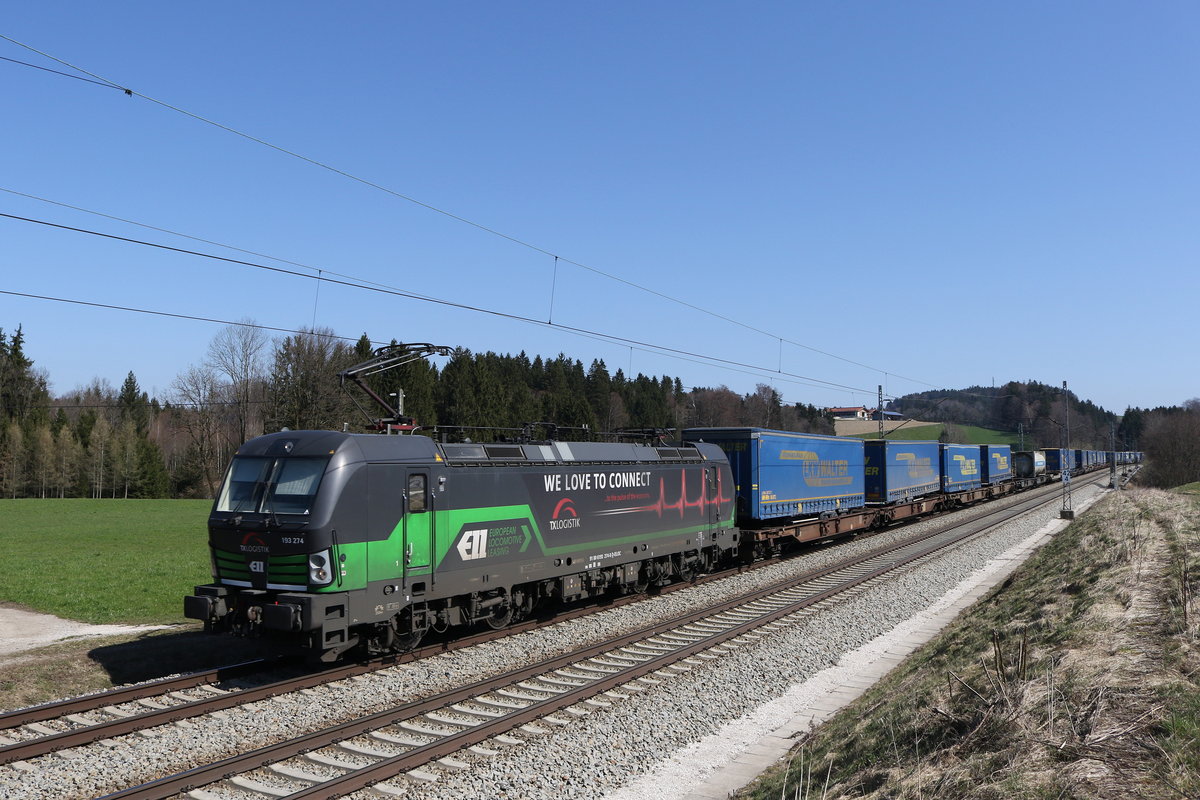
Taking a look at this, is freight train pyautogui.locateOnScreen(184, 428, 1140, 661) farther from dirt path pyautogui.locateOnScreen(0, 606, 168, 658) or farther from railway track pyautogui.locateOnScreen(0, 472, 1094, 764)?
dirt path pyautogui.locateOnScreen(0, 606, 168, 658)

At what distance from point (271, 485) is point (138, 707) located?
321 centimetres

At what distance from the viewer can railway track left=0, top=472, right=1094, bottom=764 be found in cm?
882

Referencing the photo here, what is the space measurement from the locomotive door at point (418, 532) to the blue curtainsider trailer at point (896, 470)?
77.1ft

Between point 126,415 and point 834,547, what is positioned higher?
point 126,415

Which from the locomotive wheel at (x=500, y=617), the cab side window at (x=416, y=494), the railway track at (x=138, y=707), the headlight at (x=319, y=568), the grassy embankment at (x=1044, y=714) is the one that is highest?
the cab side window at (x=416, y=494)

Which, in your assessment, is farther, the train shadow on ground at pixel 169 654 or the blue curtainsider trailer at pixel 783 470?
the blue curtainsider trailer at pixel 783 470

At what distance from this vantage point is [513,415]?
287 feet

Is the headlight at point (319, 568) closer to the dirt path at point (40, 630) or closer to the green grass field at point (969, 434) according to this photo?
the dirt path at point (40, 630)

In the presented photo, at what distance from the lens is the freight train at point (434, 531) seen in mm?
11102

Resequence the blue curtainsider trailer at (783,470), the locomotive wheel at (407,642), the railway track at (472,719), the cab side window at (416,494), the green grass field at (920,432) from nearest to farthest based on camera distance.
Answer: the railway track at (472,719) < the cab side window at (416,494) < the locomotive wheel at (407,642) < the blue curtainsider trailer at (783,470) < the green grass field at (920,432)

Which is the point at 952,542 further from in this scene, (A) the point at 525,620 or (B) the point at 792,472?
(A) the point at 525,620

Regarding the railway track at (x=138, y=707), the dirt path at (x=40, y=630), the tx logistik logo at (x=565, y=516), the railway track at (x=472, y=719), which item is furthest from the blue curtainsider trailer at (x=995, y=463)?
the dirt path at (x=40, y=630)

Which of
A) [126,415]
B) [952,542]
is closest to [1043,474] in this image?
[952,542]

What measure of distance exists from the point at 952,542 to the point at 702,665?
19.5m
